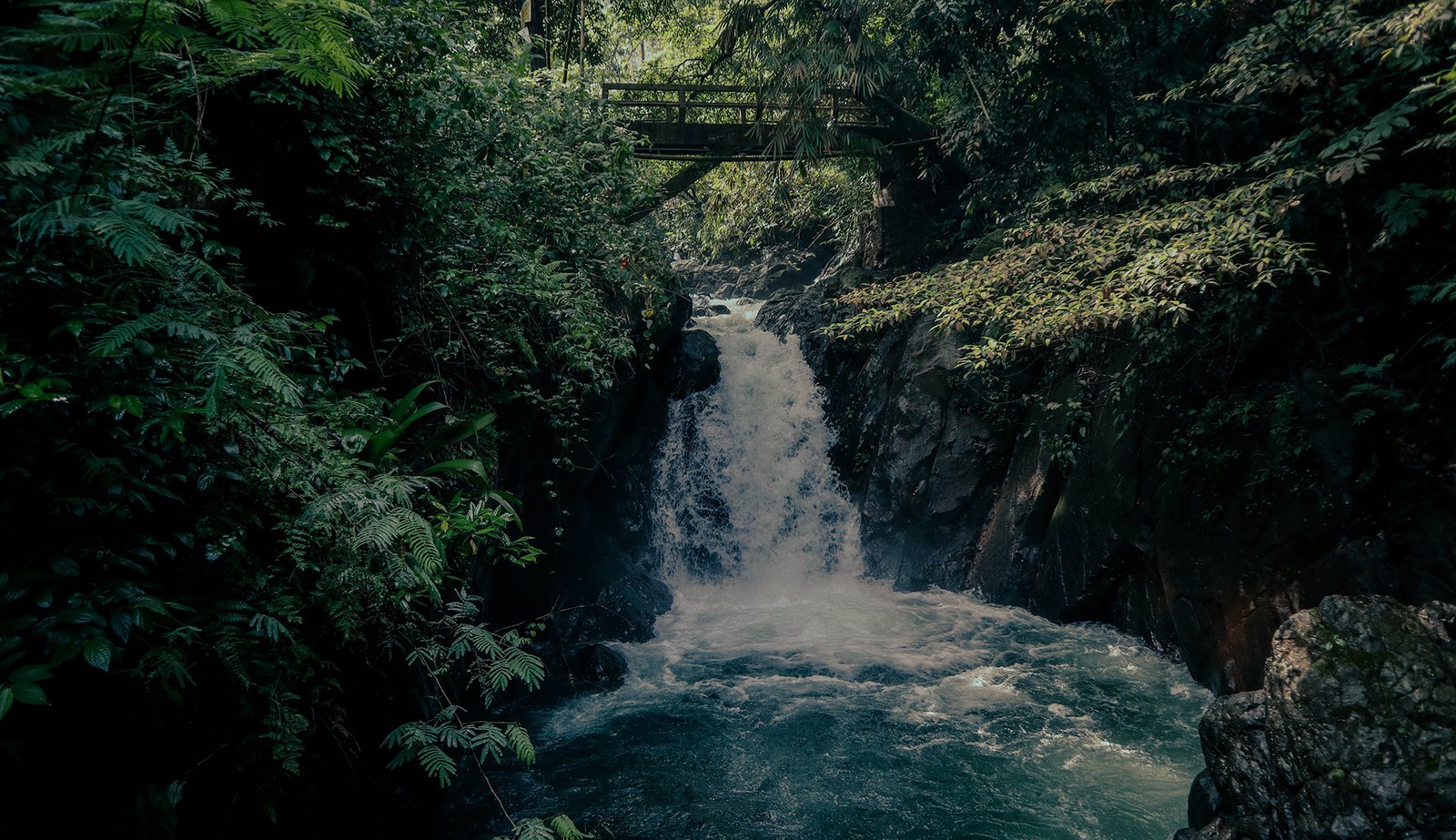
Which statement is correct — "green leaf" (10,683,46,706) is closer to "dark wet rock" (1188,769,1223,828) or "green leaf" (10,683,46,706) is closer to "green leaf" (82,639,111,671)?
"green leaf" (82,639,111,671)

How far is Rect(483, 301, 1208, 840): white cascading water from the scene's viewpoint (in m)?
5.68

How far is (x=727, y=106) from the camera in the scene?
1075 centimetres

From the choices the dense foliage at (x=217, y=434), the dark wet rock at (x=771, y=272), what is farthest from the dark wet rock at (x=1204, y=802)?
the dark wet rock at (x=771, y=272)

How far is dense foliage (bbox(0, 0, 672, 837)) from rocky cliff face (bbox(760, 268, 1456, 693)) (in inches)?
236

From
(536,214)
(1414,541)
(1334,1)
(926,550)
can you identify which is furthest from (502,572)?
(1334,1)


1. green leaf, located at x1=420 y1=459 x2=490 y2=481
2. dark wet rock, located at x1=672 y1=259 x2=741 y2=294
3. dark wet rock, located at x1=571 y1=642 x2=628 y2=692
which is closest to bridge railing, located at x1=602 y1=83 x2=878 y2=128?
dark wet rock, located at x1=571 y1=642 x2=628 y2=692

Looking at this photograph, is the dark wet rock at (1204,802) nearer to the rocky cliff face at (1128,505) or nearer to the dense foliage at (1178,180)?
the rocky cliff face at (1128,505)

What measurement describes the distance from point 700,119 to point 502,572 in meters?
8.10

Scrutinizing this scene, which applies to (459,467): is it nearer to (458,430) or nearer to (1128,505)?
(458,430)

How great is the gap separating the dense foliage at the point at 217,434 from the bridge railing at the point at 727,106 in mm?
6410

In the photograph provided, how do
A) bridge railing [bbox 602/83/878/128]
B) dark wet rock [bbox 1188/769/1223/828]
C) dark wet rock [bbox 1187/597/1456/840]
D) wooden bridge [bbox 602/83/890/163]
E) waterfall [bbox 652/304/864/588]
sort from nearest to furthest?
dark wet rock [bbox 1187/597/1456/840] < dark wet rock [bbox 1188/769/1223/828] < bridge railing [bbox 602/83/878/128] < wooden bridge [bbox 602/83/890/163] < waterfall [bbox 652/304/864/588]

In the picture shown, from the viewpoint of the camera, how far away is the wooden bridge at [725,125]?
11211 mm

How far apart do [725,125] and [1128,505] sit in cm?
819

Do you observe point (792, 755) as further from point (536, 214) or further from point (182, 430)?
point (182, 430)
